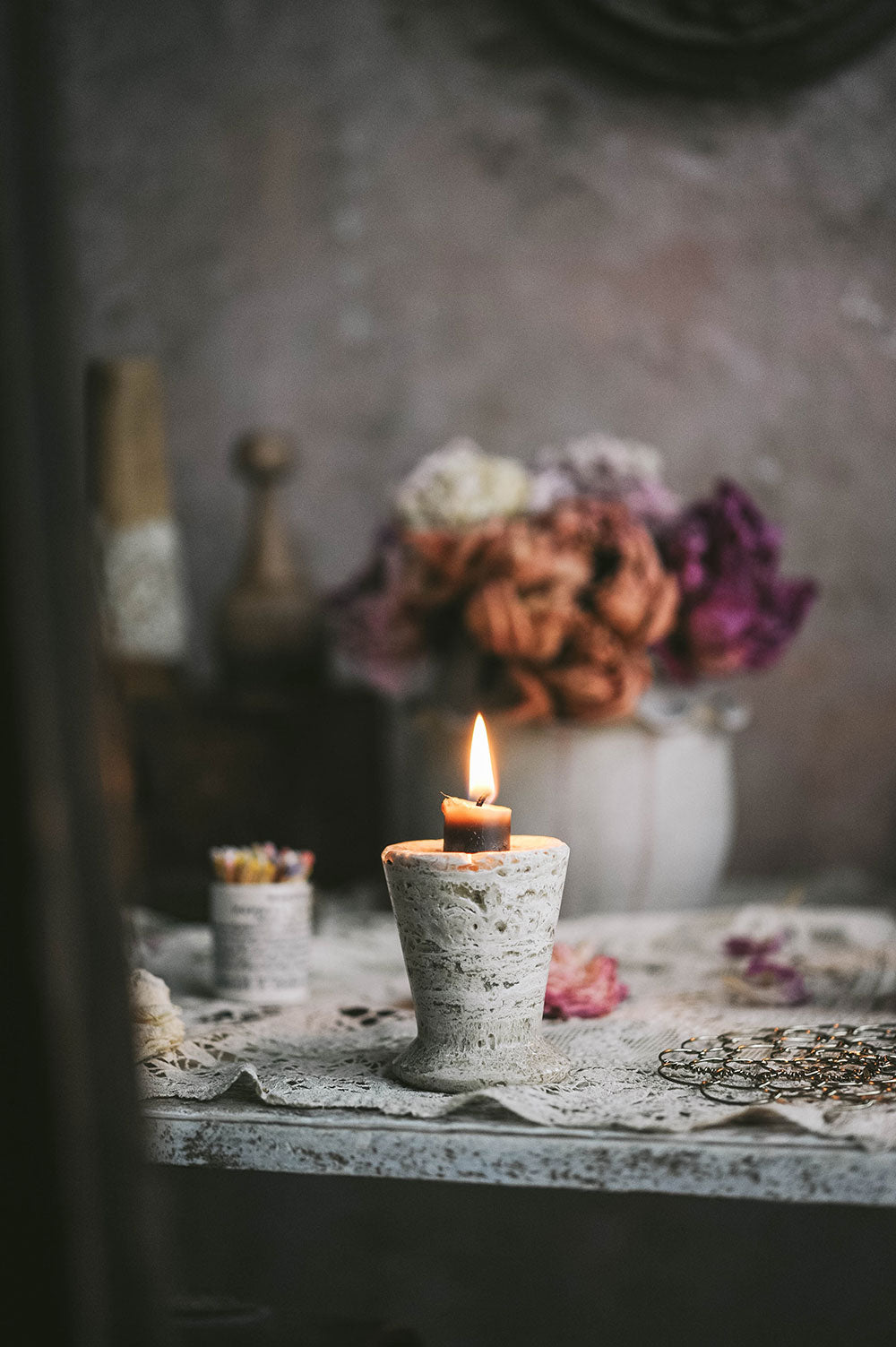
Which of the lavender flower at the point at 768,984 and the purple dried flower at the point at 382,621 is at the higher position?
the purple dried flower at the point at 382,621

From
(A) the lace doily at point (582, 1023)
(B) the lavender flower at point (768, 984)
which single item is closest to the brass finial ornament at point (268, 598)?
(A) the lace doily at point (582, 1023)

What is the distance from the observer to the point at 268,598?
4.50ft

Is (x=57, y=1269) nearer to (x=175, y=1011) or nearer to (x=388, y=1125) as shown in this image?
Answer: (x=388, y=1125)

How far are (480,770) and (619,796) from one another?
46cm

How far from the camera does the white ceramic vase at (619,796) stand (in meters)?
1.03

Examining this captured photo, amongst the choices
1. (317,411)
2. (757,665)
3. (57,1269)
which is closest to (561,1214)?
(757,665)

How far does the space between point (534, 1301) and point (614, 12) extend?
4.61 feet

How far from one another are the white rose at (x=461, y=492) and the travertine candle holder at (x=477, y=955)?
554mm

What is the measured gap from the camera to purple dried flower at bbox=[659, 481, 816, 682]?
1.02 meters

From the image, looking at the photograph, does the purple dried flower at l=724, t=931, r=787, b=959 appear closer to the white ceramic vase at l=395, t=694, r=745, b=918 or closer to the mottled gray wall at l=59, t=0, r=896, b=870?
the white ceramic vase at l=395, t=694, r=745, b=918

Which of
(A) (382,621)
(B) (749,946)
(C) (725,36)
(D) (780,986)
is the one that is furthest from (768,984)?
(C) (725,36)

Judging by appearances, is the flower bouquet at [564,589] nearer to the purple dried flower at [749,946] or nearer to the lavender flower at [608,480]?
the lavender flower at [608,480]

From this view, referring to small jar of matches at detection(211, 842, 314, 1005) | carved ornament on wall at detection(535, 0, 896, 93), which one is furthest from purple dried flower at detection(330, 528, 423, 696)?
carved ornament on wall at detection(535, 0, 896, 93)

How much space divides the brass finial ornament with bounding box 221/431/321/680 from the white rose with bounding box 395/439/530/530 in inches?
11.4
